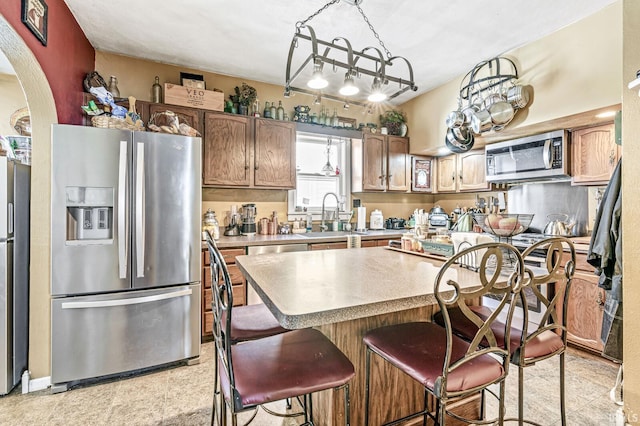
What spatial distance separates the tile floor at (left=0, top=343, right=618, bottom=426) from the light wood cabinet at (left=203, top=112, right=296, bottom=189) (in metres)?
1.86

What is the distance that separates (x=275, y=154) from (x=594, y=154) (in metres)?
3.07

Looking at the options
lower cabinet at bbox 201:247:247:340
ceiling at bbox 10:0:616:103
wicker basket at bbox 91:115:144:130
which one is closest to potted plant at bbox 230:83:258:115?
ceiling at bbox 10:0:616:103

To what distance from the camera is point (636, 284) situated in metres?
1.44

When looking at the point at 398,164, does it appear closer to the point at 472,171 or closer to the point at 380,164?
the point at 380,164

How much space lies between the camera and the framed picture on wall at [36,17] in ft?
5.86

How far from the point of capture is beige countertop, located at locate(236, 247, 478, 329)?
0.93m

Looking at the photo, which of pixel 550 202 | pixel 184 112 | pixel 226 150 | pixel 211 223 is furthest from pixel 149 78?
pixel 550 202

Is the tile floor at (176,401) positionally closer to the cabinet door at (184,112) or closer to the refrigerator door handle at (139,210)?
the refrigerator door handle at (139,210)

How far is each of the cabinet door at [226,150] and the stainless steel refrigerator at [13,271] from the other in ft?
4.64

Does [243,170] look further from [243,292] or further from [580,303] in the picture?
[580,303]

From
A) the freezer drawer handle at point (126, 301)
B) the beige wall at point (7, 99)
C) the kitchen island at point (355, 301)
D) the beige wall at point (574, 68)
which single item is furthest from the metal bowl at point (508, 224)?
the beige wall at point (7, 99)

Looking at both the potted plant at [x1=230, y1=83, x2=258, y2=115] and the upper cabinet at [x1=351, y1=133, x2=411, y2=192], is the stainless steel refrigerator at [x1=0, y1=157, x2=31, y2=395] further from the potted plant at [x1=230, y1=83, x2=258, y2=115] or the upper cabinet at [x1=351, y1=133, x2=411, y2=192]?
the upper cabinet at [x1=351, y1=133, x2=411, y2=192]

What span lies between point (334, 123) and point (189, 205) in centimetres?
Result: 233

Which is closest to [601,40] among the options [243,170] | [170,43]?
[243,170]
